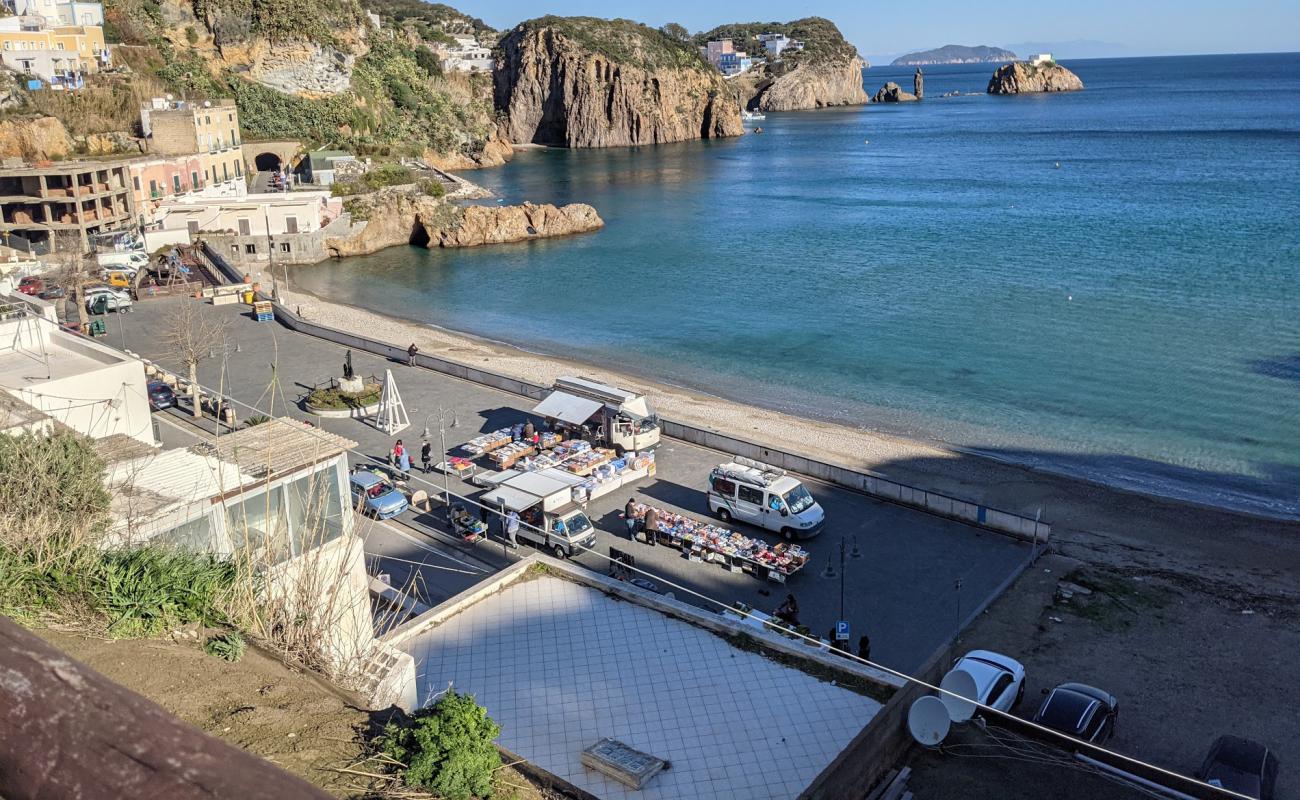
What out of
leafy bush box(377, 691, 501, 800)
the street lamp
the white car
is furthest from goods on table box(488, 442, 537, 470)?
leafy bush box(377, 691, 501, 800)

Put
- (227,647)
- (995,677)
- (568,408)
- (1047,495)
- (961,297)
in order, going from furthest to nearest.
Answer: (961,297), (568,408), (1047,495), (995,677), (227,647)

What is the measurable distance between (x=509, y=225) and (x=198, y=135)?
1847 cm

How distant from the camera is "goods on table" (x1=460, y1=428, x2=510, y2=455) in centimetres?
2302

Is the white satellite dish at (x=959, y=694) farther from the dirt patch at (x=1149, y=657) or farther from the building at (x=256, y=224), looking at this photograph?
the building at (x=256, y=224)

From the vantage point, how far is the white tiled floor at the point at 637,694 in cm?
939

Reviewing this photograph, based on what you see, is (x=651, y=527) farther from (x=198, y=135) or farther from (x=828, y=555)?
(x=198, y=135)

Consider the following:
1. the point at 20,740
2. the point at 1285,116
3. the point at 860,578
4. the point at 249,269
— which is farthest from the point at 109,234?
the point at 1285,116

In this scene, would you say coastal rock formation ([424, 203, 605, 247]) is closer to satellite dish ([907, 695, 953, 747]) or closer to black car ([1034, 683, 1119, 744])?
black car ([1034, 683, 1119, 744])

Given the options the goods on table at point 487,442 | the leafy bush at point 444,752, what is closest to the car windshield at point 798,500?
the goods on table at point 487,442

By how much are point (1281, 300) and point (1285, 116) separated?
11006cm

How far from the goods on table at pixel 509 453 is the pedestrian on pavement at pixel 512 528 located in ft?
12.1

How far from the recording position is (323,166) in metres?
65.1

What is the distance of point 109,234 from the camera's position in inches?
1815

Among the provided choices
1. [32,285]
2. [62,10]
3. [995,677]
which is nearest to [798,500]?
[995,677]
